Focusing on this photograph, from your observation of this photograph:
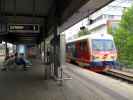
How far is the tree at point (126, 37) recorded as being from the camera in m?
40.0

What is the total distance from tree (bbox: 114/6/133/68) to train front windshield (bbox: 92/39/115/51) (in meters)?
12.9

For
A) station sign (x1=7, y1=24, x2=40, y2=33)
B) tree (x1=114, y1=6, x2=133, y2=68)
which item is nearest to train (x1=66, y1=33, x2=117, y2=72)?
station sign (x1=7, y1=24, x2=40, y2=33)

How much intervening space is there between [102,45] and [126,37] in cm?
1668

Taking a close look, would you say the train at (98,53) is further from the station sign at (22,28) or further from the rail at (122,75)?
the station sign at (22,28)

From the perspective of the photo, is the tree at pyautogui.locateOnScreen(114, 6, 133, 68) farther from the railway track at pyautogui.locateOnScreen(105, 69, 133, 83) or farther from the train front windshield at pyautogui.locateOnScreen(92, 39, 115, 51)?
the railway track at pyautogui.locateOnScreen(105, 69, 133, 83)

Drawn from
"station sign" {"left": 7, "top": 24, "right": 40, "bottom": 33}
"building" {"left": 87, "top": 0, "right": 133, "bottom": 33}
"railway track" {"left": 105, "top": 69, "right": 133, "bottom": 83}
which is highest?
"building" {"left": 87, "top": 0, "right": 133, "bottom": 33}

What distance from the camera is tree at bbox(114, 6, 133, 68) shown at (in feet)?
131

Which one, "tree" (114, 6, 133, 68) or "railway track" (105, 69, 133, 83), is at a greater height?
"tree" (114, 6, 133, 68)

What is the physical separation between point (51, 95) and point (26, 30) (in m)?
6.91

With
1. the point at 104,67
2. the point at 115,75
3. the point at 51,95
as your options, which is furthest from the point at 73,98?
the point at 104,67

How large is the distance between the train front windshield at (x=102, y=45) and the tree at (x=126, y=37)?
510 inches

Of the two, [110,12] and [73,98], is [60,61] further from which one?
[110,12]

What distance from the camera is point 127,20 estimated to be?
4175cm

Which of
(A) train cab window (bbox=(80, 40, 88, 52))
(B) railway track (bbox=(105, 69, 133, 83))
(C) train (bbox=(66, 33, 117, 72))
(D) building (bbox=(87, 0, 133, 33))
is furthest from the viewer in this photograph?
(D) building (bbox=(87, 0, 133, 33))
